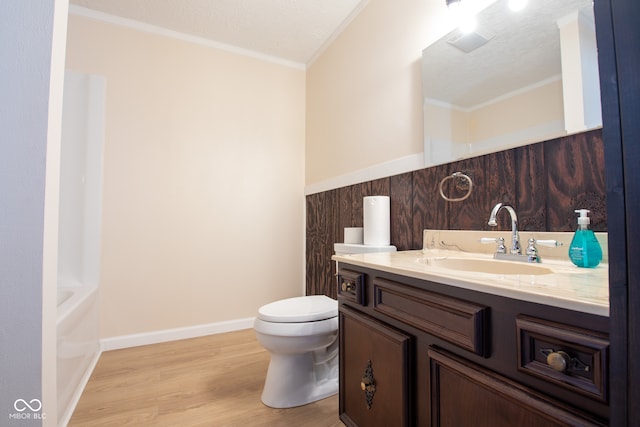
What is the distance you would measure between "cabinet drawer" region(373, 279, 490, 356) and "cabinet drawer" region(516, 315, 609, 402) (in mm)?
88

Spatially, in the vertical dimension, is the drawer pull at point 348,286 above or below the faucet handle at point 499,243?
below

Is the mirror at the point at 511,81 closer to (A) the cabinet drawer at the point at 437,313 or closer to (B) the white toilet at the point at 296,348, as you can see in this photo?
(A) the cabinet drawer at the point at 437,313

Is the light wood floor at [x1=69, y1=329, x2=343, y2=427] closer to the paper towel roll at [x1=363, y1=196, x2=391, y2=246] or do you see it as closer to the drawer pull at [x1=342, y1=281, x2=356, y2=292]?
the drawer pull at [x1=342, y1=281, x2=356, y2=292]

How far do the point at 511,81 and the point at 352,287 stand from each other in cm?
106

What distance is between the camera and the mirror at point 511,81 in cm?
99

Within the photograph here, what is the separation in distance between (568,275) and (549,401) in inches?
13.7

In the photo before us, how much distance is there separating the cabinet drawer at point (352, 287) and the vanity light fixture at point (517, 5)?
1223 mm

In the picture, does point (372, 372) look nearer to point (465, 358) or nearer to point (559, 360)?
point (465, 358)

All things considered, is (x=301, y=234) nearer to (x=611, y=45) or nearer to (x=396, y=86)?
(x=396, y=86)

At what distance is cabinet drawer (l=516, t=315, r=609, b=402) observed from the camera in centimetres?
49

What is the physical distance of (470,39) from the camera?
1353 mm

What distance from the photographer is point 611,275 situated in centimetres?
36

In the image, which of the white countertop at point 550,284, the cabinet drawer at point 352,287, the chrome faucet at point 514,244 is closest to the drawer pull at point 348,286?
the cabinet drawer at point 352,287

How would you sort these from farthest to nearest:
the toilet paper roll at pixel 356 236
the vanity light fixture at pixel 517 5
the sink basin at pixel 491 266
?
the toilet paper roll at pixel 356 236 < the vanity light fixture at pixel 517 5 < the sink basin at pixel 491 266
